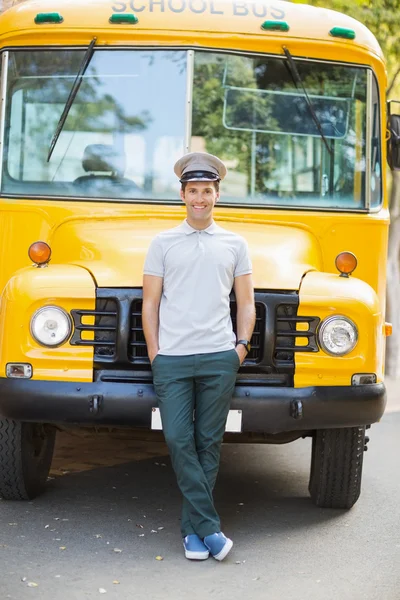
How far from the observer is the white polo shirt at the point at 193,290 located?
491 centimetres

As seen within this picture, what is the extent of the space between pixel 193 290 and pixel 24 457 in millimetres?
1502

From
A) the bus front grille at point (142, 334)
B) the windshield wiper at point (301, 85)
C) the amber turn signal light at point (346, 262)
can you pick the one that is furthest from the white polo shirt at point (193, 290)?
the windshield wiper at point (301, 85)

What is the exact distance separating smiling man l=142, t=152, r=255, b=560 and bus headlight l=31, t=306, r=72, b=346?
44 cm

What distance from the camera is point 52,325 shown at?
515 cm

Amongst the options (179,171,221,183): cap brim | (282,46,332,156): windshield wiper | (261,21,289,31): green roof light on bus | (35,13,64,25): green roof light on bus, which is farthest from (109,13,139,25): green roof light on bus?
(179,171,221,183): cap brim

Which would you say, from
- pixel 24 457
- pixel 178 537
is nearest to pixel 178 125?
pixel 24 457

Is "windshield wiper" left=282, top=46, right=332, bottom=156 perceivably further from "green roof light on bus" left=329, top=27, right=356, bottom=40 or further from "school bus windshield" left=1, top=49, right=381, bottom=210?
"green roof light on bus" left=329, top=27, right=356, bottom=40

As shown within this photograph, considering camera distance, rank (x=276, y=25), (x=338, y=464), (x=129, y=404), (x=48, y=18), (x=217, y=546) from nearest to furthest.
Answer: (x=217, y=546) < (x=129, y=404) < (x=338, y=464) < (x=48, y=18) < (x=276, y=25)

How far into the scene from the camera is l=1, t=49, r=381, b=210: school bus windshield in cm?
603

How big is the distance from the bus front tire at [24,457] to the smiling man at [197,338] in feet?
3.49

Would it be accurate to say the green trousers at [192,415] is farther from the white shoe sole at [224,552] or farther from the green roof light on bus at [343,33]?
the green roof light on bus at [343,33]

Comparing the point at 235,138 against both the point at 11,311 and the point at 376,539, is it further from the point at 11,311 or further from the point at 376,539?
the point at 376,539

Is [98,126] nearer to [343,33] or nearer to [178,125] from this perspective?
[178,125]

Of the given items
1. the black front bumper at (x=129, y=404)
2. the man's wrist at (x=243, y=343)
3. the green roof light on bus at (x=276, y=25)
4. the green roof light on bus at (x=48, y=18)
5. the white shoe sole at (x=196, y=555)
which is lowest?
the white shoe sole at (x=196, y=555)
